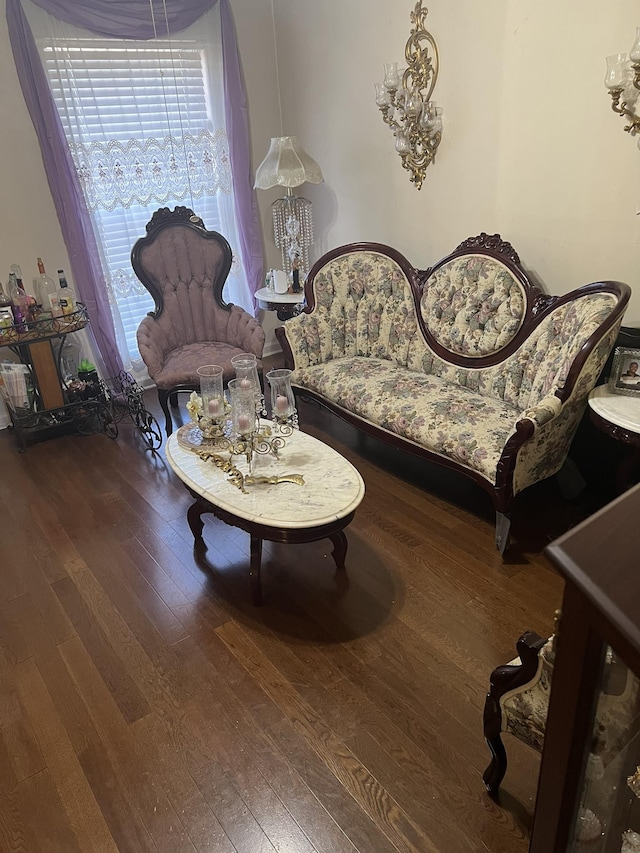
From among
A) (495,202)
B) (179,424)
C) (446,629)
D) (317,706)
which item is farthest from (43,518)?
(495,202)

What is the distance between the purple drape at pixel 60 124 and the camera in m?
3.59

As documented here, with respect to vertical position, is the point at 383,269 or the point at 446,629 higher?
the point at 383,269

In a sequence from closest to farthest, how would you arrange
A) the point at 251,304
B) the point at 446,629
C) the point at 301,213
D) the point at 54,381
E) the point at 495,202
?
the point at 446,629, the point at 495,202, the point at 54,381, the point at 301,213, the point at 251,304

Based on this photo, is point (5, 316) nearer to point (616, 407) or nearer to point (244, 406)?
point (244, 406)

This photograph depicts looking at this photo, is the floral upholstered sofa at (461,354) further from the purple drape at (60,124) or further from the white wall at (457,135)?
the purple drape at (60,124)

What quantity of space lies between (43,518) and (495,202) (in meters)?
2.81

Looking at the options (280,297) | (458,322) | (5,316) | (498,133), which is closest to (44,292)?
(5,316)

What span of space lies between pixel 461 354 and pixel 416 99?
1.49 meters

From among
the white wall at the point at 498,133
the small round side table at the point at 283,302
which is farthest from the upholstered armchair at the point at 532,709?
the small round side table at the point at 283,302

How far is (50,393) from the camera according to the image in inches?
150

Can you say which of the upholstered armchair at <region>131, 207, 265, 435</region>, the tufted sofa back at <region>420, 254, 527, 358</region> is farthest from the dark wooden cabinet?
the upholstered armchair at <region>131, 207, 265, 435</region>

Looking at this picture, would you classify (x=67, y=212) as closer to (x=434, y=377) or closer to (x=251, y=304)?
(x=251, y=304)

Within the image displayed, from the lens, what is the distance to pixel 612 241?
9.08ft

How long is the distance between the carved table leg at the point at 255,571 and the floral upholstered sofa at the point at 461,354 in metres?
0.95
